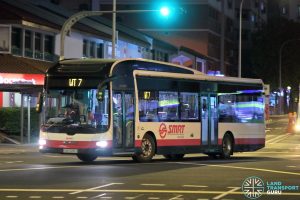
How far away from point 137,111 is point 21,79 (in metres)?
19.0

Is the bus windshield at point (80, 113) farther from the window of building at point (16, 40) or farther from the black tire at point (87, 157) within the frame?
the window of building at point (16, 40)

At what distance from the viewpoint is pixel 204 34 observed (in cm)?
8212

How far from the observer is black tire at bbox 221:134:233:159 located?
86.2 feet

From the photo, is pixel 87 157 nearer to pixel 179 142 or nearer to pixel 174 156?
pixel 179 142

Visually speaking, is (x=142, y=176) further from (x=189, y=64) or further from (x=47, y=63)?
(x=189, y=64)

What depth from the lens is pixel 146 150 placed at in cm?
2275

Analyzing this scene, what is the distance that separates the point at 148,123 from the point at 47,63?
75.0 feet

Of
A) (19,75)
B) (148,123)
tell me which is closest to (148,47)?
(19,75)

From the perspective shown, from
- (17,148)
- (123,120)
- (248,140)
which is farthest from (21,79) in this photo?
(123,120)

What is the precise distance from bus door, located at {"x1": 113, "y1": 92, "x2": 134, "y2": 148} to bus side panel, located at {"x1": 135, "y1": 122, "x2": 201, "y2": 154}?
372 millimetres

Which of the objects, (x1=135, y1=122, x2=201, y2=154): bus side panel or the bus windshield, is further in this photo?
(x1=135, y1=122, x2=201, y2=154): bus side panel

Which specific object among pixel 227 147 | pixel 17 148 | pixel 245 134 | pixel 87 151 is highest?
pixel 245 134

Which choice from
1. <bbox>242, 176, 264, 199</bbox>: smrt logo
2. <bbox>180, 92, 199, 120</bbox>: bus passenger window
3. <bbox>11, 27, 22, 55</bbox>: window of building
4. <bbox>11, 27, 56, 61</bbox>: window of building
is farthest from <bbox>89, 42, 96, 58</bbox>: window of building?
<bbox>242, 176, 264, 199</bbox>: smrt logo

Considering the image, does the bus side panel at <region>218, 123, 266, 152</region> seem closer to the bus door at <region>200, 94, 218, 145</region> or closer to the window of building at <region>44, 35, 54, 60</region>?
the bus door at <region>200, 94, 218, 145</region>
